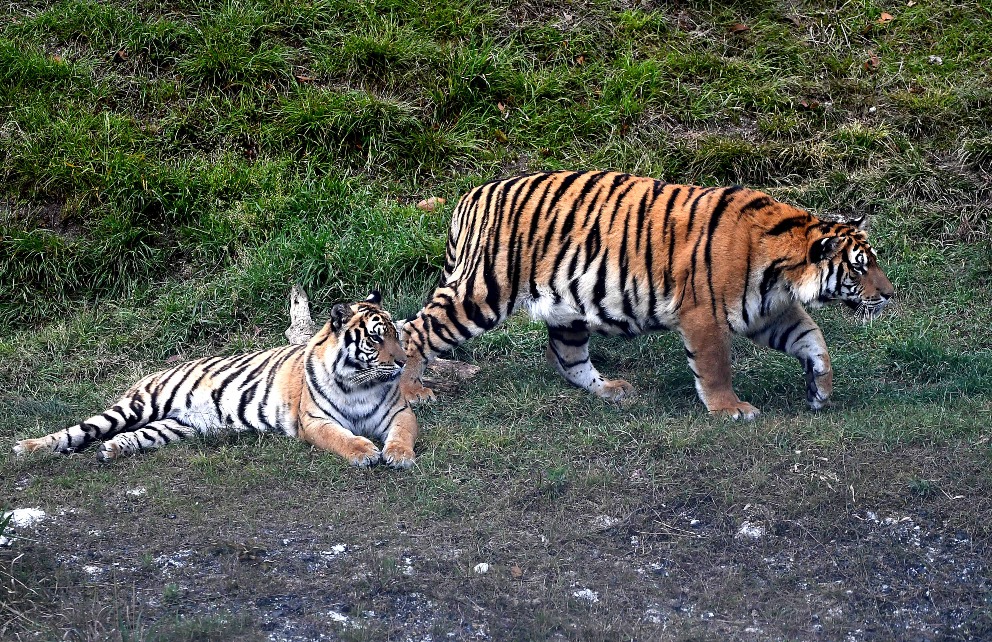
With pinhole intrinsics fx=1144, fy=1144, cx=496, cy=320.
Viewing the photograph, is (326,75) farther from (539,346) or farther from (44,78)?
(539,346)

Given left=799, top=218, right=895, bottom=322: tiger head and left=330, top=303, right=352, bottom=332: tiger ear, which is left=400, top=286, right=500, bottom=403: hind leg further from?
left=799, top=218, right=895, bottom=322: tiger head

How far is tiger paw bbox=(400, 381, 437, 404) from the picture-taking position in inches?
244

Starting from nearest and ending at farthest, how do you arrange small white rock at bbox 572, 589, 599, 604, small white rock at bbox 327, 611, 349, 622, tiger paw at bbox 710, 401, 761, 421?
1. small white rock at bbox 327, 611, 349, 622
2. small white rock at bbox 572, 589, 599, 604
3. tiger paw at bbox 710, 401, 761, 421

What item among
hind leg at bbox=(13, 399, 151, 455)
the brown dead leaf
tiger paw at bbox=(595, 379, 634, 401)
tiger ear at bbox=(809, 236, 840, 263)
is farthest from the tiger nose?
hind leg at bbox=(13, 399, 151, 455)

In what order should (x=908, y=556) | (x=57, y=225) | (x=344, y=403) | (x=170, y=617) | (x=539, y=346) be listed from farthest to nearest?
(x=57, y=225) → (x=539, y=346) → (x=344, y=403) → (x=908, y=556) → (x=170, y=617)

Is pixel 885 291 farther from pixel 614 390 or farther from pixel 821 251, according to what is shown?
pixel 614 390

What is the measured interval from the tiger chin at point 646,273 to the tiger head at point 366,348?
1.95ft

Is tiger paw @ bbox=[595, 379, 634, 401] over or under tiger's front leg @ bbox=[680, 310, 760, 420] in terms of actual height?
under

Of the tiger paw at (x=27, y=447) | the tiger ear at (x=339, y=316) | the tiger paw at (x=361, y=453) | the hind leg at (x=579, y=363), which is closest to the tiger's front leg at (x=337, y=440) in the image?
the tiger paw at (x=361, y=453)

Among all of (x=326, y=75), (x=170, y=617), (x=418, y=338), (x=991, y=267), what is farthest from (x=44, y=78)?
(x=991, y=267)

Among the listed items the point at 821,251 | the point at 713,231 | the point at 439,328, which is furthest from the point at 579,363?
the point at 821,251

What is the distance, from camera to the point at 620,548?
4.46 meters

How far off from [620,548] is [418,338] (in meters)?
2.17

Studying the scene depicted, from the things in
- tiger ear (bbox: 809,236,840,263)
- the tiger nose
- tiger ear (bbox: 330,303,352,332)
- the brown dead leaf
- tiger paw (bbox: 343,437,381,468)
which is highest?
tiger ear (bbox: 809,236,840,263)
